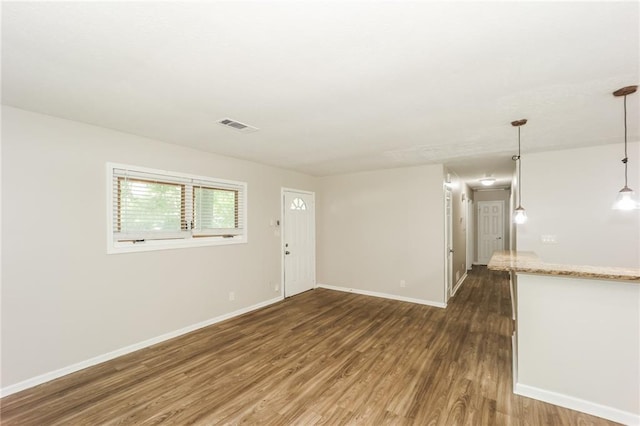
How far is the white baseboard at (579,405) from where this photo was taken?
207cm

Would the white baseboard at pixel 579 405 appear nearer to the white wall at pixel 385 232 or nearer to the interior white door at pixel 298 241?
the white wall at pixel 385 232

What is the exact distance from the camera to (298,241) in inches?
226

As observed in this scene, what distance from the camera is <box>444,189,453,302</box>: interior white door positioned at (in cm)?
487

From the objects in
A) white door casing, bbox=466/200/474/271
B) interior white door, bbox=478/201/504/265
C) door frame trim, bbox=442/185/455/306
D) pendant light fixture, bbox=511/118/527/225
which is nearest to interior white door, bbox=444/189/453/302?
door frame trim, bbox=442/185/455/306

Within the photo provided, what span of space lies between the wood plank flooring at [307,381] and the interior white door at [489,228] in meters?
5.58

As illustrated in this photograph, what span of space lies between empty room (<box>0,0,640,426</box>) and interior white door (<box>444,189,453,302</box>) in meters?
0.18

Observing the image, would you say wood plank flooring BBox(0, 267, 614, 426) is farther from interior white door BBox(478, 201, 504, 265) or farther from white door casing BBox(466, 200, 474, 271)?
interior white door BBox(478, 201, 504, 265)

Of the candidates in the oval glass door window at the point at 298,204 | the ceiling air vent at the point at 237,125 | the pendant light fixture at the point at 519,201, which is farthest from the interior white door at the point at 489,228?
the ceiling air vent at the point at 237,125

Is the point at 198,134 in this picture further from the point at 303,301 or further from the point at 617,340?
the point at 617,340

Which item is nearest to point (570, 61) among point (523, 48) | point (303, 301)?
point (523, 48)

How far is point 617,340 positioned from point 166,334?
15.2 ft

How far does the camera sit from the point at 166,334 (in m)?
3.51

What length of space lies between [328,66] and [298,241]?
4.29 m

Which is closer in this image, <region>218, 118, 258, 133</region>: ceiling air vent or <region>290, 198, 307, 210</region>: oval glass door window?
<region>218, 118, 258, 133</region>: ceiling air vent
